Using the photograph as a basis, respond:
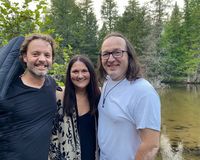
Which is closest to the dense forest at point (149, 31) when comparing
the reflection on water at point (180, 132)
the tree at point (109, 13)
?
the tree at point (109, 13)

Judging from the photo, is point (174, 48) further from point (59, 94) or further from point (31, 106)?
point (31, 106)

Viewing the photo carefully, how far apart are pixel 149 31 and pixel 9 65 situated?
30.7 metres

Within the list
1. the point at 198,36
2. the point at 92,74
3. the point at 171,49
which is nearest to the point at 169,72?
the point at 171,49

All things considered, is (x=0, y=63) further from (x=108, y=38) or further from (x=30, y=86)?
(x=108, y=38)

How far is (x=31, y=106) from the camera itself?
2256 millimetres

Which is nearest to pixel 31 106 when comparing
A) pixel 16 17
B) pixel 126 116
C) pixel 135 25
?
pixel 126 116

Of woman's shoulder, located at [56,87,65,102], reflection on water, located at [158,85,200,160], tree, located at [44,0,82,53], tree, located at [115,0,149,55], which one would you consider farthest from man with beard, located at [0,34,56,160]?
tree, located at [44,0,82,53]

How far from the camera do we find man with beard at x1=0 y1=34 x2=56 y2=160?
2.18 m

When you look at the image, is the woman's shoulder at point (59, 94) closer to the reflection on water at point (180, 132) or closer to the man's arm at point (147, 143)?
the man's arm at point (147, 143)

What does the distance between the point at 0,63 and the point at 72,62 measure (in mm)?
799

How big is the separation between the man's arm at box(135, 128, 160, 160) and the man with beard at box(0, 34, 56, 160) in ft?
2.53

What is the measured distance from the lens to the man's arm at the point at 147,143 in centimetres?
211

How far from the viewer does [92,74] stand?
2920mm

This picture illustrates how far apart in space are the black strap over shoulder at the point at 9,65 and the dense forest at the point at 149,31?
83.6ft
